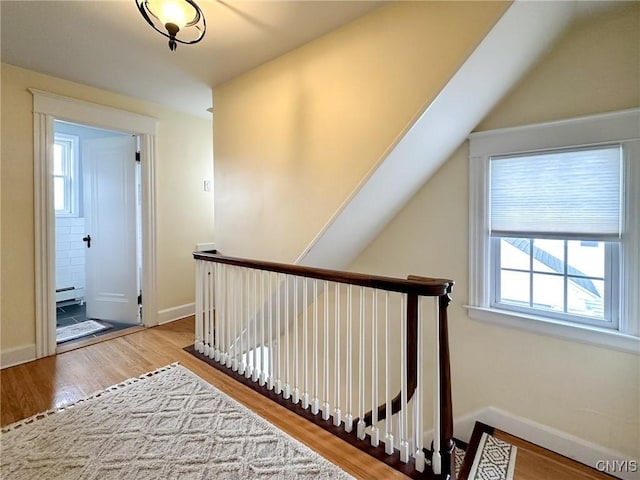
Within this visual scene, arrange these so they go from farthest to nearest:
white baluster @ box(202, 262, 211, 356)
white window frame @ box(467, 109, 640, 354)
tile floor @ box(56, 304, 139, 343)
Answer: tile floor @ box(56, 304, 139, 343)
white baluster @ box(202, 262, 211, 356)
white window frame @ box(467, 109, 640, 354)

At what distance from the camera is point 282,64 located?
244 cm

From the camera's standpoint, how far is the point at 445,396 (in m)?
1.41

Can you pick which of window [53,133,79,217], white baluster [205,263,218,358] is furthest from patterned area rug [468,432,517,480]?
window [53,133,79,217]

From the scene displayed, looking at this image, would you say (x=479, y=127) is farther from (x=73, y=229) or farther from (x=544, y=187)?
(x=73, y=229)

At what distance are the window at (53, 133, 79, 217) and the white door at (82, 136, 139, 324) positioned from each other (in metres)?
0.80

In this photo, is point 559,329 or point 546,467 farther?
point 559,329

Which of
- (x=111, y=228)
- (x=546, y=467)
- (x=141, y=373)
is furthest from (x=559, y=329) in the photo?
(x=111, y=228)

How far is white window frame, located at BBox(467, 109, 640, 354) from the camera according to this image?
1789 mm

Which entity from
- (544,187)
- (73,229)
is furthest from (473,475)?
(73,229)

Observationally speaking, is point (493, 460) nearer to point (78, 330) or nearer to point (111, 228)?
point (78, 330)

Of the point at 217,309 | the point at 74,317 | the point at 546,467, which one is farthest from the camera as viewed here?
the point at 74,317

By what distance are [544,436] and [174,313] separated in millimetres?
3621

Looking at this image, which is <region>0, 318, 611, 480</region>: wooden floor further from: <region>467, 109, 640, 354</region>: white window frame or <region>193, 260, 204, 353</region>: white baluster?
<region>467, 109, 640, 354</region>: white window frame

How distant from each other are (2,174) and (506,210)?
155 inches
